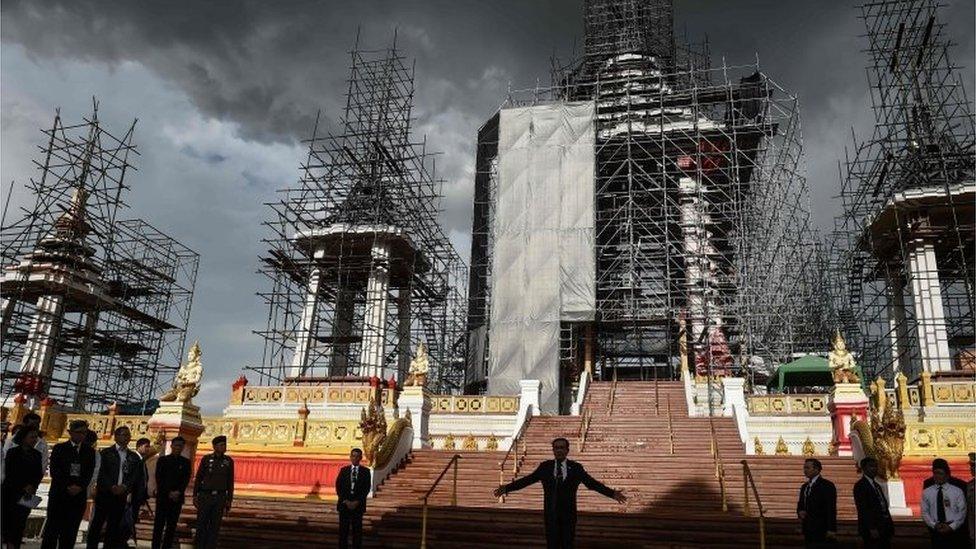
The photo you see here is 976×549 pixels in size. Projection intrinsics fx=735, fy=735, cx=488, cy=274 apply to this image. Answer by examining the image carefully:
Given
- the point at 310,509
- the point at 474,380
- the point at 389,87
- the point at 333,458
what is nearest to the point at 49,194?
the point at 389,87

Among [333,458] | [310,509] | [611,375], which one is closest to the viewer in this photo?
[310,509]

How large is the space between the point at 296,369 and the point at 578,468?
2724 cm

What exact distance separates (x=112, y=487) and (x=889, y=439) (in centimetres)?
1236

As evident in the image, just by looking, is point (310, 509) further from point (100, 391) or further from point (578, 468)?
point (100, 391)

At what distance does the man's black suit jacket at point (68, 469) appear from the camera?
7.65 metres

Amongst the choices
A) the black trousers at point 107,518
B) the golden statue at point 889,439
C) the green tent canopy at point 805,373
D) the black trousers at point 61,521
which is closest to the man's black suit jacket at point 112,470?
the black trousers at point 107,518

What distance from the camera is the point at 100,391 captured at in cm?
3250

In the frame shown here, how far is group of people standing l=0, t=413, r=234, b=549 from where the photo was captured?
24.0 ft

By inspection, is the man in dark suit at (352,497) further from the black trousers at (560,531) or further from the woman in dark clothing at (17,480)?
the woman in dark clothing at (17,480)

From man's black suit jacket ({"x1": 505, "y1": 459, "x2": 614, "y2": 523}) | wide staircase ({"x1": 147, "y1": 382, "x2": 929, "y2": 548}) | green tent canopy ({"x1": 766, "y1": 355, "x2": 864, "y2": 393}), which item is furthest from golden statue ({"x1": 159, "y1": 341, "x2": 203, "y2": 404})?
green tent canopy ({"x1": 766, "y1": 355, "x2": 864, "y2": 393})

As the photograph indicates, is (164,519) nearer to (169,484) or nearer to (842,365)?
(169,484)

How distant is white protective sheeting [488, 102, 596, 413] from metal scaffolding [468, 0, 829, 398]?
3.74 feet

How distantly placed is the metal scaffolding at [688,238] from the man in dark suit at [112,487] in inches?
931

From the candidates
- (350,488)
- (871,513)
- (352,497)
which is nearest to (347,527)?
(352,497)
